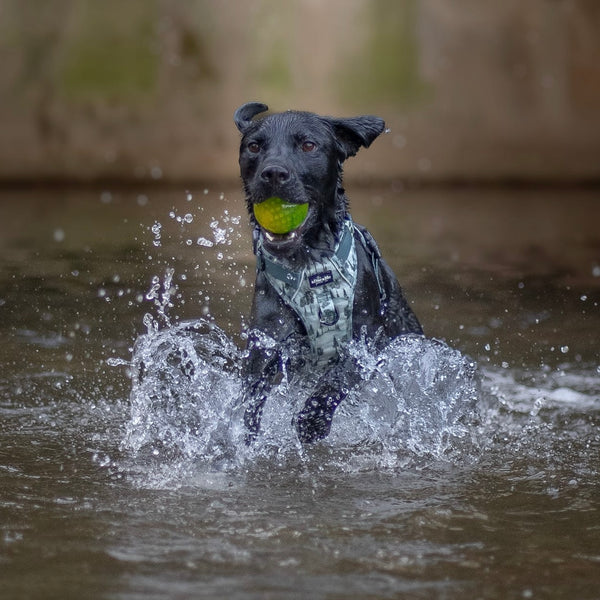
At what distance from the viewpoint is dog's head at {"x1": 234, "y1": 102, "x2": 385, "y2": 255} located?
13.0 feet

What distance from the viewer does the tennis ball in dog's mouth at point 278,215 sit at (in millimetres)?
3967

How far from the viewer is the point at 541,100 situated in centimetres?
1338

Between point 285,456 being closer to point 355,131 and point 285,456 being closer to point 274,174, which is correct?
point 274,174

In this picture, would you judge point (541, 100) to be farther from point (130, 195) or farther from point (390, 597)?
point (390, 597)

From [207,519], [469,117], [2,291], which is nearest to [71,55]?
[469,117]

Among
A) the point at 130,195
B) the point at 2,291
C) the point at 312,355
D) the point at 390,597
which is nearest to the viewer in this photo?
the point at 390,597

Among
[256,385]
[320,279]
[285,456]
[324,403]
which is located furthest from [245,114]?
[285,456]

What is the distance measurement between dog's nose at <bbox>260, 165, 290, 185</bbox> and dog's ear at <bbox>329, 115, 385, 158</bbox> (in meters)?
0.43

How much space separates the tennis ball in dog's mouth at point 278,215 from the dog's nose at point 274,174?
0.23 feet

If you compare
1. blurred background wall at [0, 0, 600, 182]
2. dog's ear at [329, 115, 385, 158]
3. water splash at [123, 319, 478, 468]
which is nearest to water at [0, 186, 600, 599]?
water splash at [123, 319, 478, 468]

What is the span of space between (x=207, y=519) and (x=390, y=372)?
1.15 metres

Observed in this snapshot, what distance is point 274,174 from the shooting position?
389cm

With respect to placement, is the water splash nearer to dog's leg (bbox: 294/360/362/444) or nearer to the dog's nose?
dog's leg (bbox: 294/360/362/444)

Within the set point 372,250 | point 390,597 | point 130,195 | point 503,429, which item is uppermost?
point 130,195
